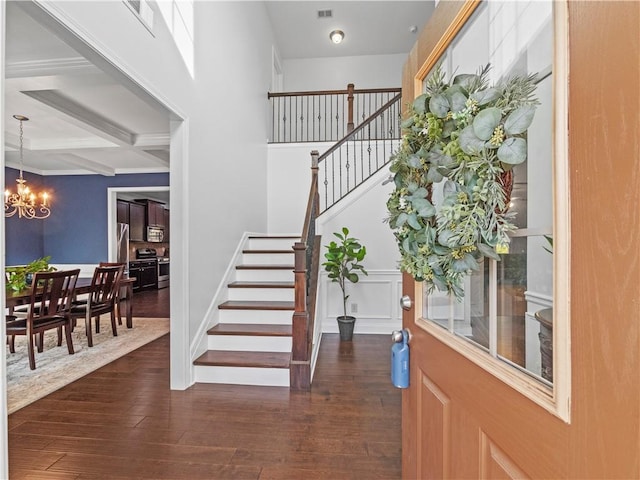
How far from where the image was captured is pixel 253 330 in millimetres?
3143

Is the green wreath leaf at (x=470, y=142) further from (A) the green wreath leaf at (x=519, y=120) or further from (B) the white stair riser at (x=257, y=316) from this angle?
(B) the white stair riser at (x=257, y=316)

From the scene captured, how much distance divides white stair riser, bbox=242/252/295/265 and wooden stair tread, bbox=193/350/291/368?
144cm

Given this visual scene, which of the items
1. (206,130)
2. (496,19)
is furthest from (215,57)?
(496,19)

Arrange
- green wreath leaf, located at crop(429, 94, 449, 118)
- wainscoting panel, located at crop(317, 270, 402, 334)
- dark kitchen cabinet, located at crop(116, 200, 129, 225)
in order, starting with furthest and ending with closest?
dark kitchen cabinet, located at crop(116, 200, 129, 225)
wainscoting panel, located at crop(317, 270, 402, 334)
green wreath leaf, located at crop(429, 94, 449, 118)

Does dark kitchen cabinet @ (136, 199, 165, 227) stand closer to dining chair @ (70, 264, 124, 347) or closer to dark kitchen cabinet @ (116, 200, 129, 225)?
dark kitchen cabinet @ (116, 200, 129, 225)

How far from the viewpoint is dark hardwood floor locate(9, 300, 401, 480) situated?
179 cm

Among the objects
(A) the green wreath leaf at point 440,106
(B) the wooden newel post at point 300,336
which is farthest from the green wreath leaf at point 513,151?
(B) the wooden newel post at point 300,336

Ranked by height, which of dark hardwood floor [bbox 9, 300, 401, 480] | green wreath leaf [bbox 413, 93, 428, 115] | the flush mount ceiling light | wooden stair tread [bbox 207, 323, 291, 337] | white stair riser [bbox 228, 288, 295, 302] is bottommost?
dark hardwood floor [bbox 9, 300, 401, 480]

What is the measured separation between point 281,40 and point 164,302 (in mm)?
5898

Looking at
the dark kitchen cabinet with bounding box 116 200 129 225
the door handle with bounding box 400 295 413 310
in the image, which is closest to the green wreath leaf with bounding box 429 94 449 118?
the door handle with bounding box 400 295 413 310

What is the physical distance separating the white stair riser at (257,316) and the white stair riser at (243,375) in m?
0.62

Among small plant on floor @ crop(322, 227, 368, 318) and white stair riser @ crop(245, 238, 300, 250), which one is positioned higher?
white stair riser @ crop(245, 238, 300, 250)

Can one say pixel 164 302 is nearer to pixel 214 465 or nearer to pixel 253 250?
pixel 253 250

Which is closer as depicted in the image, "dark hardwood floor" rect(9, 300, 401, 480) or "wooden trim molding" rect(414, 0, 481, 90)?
"wooden trim molding" rect(414, 0, 481, 90)
